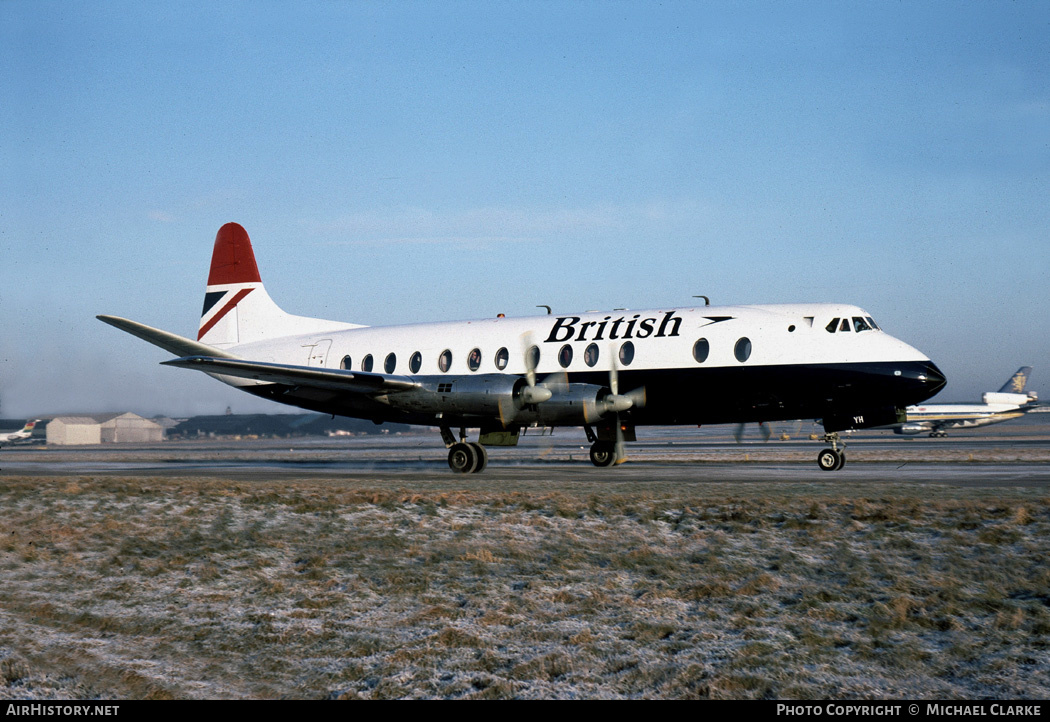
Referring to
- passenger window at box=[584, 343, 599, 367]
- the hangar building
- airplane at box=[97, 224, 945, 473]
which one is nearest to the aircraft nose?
airplane at box=[97, 224, 945, 473]

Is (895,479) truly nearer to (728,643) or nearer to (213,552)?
(728,643)

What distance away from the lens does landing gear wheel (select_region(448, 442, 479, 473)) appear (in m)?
27.7

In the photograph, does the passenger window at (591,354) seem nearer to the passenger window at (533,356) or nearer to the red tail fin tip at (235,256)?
the passenger window at (533,356)

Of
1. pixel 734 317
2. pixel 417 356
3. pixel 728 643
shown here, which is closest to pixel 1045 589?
pixel 728 643

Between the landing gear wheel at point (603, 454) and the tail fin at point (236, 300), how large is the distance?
13.7 meters

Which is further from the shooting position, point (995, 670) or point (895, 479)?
point (895, 479)

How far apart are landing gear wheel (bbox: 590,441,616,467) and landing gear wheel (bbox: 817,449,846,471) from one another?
22.5 ft

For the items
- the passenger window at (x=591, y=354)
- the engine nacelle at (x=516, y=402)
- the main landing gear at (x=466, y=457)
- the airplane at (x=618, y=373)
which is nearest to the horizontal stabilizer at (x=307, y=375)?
the airplane at (x=618, y=373)

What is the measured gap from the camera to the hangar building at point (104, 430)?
12500 cm

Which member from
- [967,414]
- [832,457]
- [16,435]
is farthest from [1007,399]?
[16,435]

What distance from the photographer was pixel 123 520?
17766 millimetres

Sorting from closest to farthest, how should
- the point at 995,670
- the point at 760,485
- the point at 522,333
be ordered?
the point at 995,670, the point at 760,485, the point at 522,333

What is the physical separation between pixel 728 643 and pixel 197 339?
32391 mm

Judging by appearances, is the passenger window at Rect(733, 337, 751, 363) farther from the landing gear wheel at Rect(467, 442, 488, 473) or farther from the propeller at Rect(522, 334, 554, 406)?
the landing gear wheel at Rect(467, 442, 488, 473)
